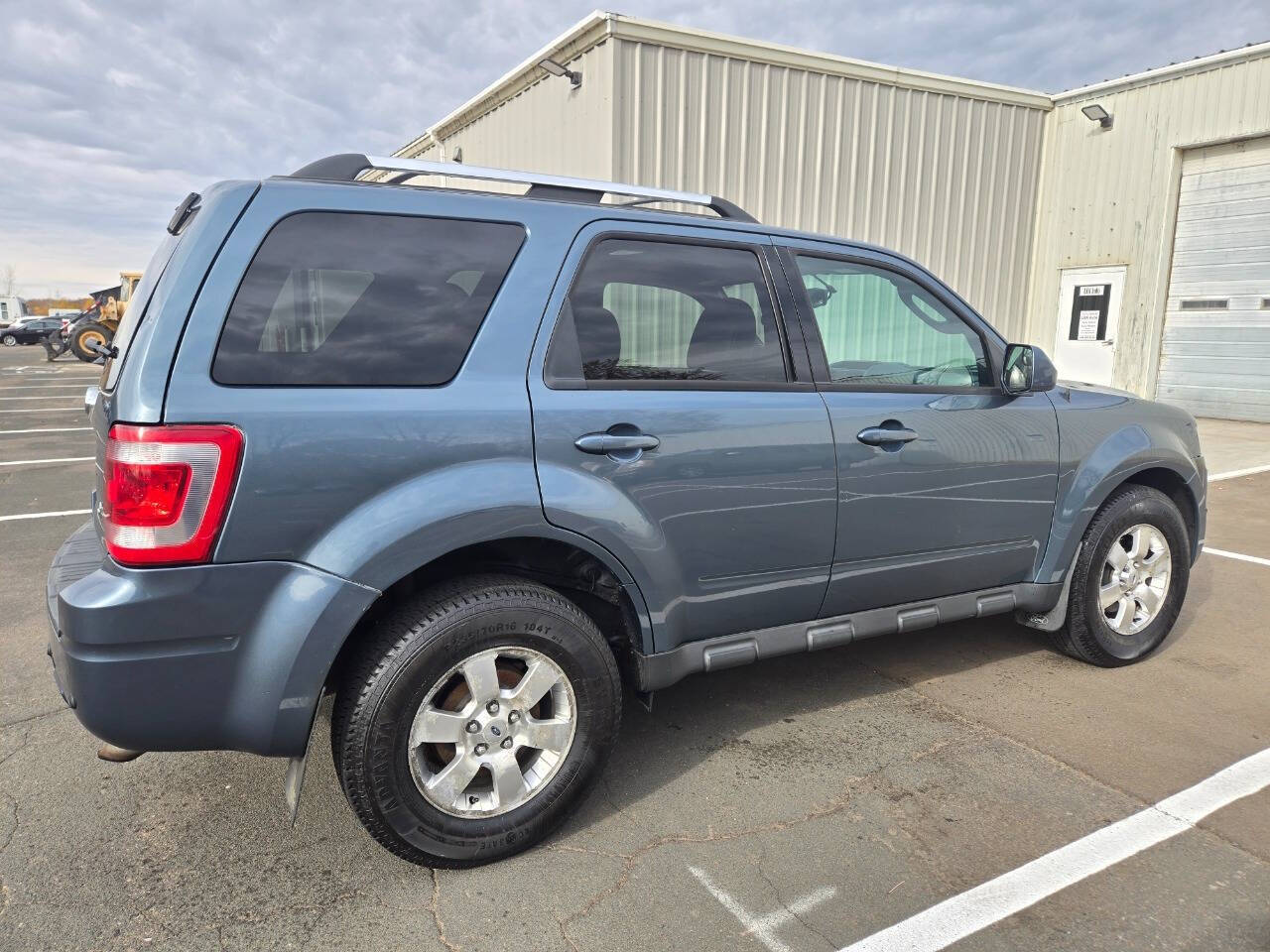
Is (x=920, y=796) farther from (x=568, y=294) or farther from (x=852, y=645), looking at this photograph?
(x=568, y=294)

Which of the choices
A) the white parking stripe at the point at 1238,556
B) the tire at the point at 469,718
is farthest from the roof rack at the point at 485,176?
the white parking stripe at the point at 1238,556

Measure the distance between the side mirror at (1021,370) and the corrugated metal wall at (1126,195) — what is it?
10.6m

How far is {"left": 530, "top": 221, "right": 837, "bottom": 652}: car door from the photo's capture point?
7.95 ft

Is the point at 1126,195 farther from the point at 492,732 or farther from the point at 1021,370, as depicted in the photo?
the point at 492,732

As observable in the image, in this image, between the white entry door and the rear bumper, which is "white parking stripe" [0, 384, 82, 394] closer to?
the white entry door

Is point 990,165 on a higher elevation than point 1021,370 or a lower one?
higher

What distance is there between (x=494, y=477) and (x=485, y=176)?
1.04m

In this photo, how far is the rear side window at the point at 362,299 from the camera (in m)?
2.07

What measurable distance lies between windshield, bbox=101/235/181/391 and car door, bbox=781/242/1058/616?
6.29 ft

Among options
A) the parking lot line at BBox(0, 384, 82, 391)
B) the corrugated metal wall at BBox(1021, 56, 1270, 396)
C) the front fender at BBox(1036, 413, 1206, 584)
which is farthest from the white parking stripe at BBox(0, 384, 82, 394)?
the front fender at BBox(1036, 413, 1206, 584)

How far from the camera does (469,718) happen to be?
2.28 metres

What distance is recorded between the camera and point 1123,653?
3.73 metres

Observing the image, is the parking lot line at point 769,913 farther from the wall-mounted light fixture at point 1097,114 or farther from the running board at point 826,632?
the wall-mounted light fixture at point 1097,114

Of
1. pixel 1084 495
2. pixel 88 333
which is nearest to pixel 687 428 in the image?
pixel 1084 495
